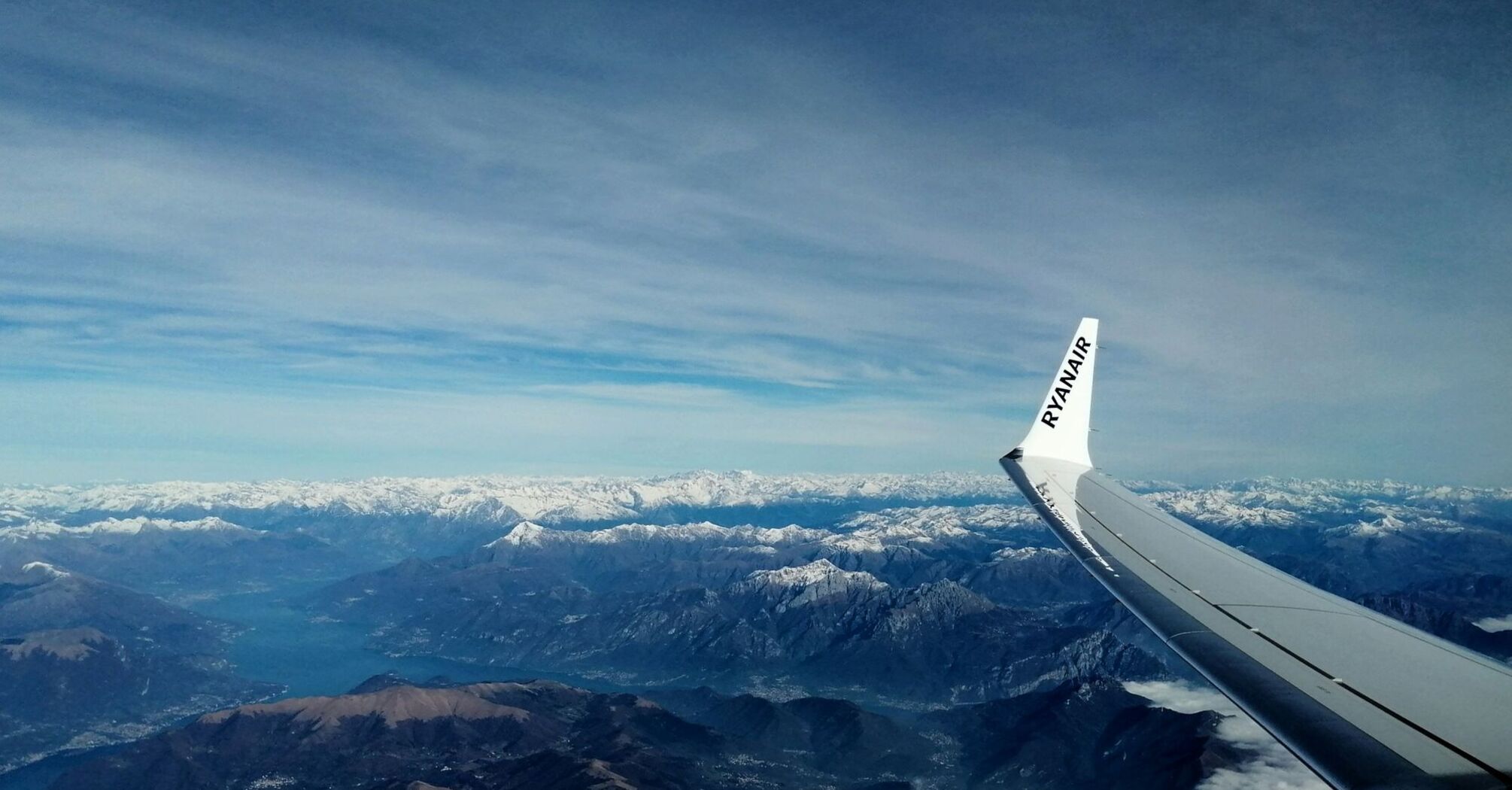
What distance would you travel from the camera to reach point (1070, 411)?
3219 cm

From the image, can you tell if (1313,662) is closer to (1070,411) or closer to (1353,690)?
(1353,690)

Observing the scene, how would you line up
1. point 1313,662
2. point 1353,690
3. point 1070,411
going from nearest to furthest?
point 1353,690 < point 1313,662 < point 1070,411

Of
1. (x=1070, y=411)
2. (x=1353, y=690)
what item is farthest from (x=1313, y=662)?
(x=1070, y=411)

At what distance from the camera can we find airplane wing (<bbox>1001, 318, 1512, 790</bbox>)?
9.58 metres

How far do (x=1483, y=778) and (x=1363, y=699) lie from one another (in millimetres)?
2966

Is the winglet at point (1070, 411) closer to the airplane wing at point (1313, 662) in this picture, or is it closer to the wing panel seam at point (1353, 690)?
the airplane wing at point (1313, 662)

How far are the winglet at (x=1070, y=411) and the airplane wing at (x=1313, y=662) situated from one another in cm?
720

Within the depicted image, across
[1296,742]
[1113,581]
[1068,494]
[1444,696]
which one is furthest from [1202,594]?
[1068,494]

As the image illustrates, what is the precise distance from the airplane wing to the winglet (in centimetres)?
720

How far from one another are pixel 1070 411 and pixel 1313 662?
19.6m

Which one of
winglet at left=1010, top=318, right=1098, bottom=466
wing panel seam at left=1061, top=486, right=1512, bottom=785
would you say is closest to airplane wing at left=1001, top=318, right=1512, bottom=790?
wing panel seam at left=1061, top=486, right=1512, bottom=785

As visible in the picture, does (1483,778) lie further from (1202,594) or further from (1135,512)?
(1135,512)

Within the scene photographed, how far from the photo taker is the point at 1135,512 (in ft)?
89.9

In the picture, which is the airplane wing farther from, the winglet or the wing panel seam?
the winglet
